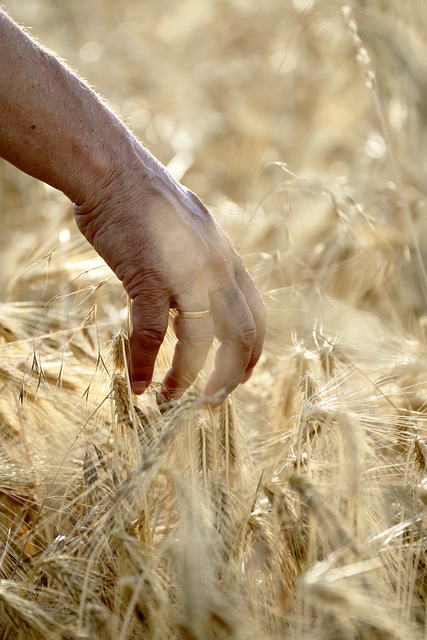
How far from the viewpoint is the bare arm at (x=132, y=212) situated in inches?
43.2

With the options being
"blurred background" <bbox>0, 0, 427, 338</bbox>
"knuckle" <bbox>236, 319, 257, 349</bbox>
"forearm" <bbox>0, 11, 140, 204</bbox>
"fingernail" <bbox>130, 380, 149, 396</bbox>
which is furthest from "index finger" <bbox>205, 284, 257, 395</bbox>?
"blurred background" <bbox>0, 0, 427, 338</bbox>

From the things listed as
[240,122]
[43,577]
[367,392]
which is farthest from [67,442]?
[240,122]

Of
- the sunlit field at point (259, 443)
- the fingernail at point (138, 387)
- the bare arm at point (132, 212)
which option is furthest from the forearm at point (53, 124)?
the fingernail at point (138, 387)

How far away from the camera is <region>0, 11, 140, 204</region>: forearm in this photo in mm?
1083

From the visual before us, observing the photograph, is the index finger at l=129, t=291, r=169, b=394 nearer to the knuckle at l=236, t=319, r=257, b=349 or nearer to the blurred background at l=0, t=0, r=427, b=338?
the knuckle at l=236, t=319, r=257, b=349

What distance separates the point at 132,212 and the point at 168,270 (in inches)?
4.5

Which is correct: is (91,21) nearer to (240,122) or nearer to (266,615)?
(240,122)

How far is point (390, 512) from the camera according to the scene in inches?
41.9

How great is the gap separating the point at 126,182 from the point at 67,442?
51 centimetres

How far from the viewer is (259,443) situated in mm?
1403

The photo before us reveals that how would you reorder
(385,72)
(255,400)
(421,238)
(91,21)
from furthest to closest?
(91,21)
(385,72)
(421,238)
(255,400)

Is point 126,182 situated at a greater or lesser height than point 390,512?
greater

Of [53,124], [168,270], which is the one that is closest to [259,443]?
[168,270]

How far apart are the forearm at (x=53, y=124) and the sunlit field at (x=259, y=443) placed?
18 centimetres
